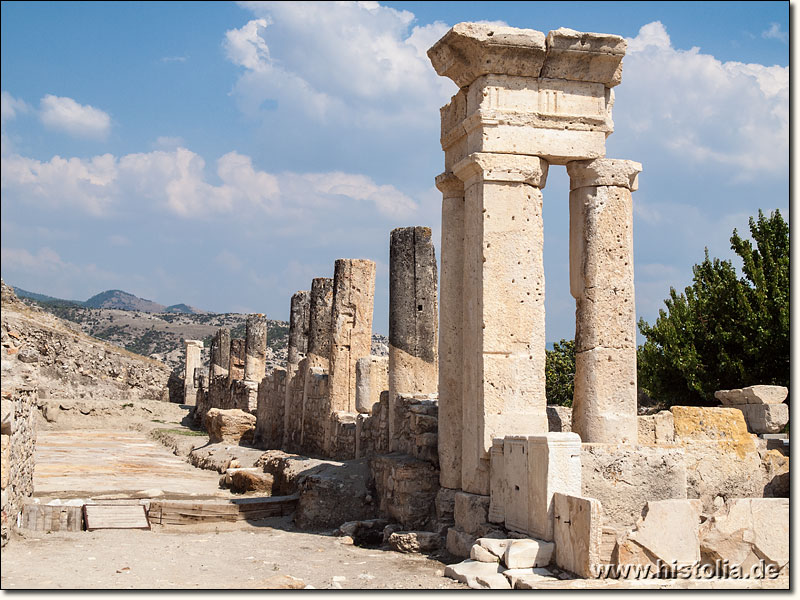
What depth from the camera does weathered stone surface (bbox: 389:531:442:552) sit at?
8.70 m

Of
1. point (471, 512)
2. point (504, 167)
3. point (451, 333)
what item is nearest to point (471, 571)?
point (471, 512)

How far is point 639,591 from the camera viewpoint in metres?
5.96

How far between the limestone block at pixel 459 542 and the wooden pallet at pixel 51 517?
13.3ft

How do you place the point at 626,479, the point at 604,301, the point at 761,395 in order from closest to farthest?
the point at 626,479 → the point at 604,301 → the point at 761,395

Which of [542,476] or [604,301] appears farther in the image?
[604,301]

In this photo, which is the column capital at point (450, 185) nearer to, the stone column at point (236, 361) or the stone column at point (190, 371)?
the stone column at point (236, 361)

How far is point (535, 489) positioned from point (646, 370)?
1266cm

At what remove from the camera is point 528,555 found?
23.1 feet

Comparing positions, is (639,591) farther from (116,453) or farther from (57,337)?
(57,337)

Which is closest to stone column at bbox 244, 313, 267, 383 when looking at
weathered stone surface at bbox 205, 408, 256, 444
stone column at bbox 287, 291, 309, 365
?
stone column at bbox 287, 291, 309, 365

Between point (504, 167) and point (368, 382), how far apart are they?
723 centimetres

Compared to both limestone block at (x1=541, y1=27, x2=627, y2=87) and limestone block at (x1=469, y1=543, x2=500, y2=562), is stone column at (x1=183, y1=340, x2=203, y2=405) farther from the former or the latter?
limestone block at (x1=469, y1=543, x2=500, y2=562)

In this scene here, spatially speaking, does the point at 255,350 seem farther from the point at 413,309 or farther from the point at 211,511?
the point at 211,511

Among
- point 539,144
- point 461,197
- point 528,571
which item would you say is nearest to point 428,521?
point 528,571
